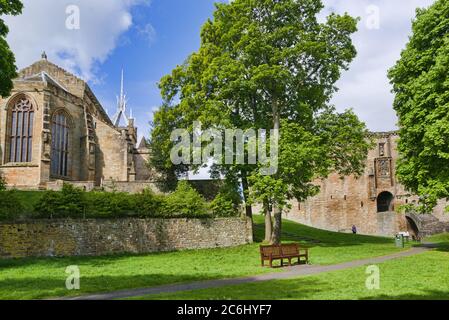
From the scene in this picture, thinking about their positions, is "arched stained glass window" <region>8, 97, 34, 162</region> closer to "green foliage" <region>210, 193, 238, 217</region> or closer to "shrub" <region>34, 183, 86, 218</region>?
"shrub" <region>34, 183, 86, 218</region>

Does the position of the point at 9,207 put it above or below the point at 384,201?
below

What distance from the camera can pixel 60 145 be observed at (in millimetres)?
41469

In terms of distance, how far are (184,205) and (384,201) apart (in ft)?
117

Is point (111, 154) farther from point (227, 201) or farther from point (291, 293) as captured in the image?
point (291, 293)

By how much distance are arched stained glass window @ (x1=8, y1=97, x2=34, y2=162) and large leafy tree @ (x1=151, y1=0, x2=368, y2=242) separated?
16269 mm

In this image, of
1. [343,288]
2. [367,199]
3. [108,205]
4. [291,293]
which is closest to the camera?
[291,293]

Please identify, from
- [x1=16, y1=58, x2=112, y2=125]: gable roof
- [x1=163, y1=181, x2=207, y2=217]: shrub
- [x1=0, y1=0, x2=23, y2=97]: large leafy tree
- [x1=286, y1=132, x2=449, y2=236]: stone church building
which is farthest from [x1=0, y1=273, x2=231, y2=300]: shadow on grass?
[x1=286, y1=132, x2=449, y2=236]: stone church building

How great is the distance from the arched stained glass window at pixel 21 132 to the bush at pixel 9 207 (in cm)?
1876

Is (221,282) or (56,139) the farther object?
(56,139)

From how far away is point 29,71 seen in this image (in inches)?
1848

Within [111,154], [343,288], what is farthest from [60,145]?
[343,288]

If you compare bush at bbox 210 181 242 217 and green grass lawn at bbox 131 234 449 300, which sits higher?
bush at bbox 210 181 242 217

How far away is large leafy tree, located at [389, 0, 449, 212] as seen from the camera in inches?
816
